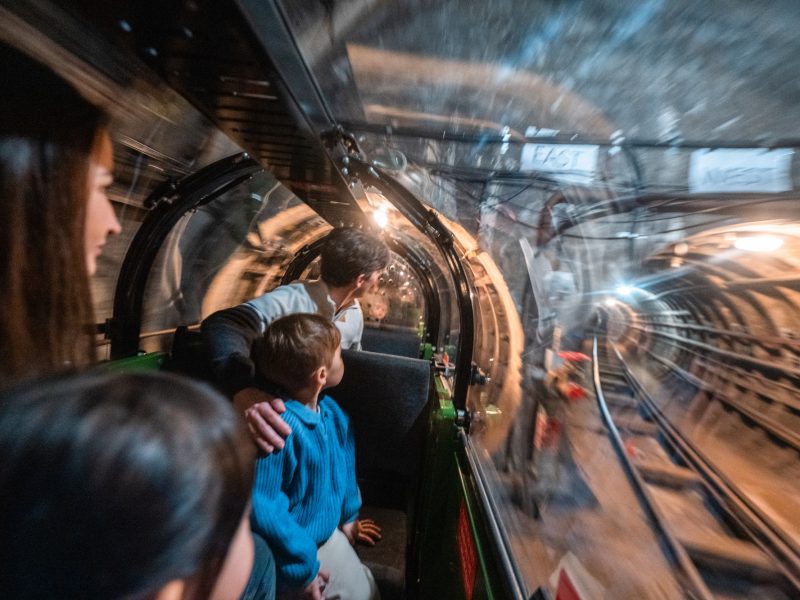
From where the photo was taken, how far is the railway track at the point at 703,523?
2.82 metres

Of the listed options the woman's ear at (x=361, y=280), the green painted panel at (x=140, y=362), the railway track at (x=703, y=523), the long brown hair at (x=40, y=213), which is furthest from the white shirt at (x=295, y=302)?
the railway track at (x=703, y=523)

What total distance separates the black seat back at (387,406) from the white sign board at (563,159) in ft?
5.98

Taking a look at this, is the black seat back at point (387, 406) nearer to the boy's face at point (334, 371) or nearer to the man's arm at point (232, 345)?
→ the boy's face at point (334, 371)

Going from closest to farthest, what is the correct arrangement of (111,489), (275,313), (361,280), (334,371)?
(111,489) → (334,371) → (275,313) → (361,280)

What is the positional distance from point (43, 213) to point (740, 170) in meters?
2.31

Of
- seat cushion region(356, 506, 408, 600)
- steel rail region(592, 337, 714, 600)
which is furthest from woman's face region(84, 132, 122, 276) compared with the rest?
steel rail region(592, 337, 714, 600)

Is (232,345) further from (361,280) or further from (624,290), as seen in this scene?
(624,290)

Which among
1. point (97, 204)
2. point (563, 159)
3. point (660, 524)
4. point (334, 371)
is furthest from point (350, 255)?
point (660, 524)

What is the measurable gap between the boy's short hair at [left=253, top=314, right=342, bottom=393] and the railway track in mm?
2903

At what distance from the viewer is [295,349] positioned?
2156 mm

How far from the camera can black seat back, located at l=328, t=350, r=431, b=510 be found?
3.28m

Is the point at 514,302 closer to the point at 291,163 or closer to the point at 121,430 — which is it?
the point at 291,163

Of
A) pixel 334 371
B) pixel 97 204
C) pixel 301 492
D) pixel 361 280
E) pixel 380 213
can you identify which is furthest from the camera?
pixel 380 213

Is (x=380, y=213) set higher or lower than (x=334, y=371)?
higher
